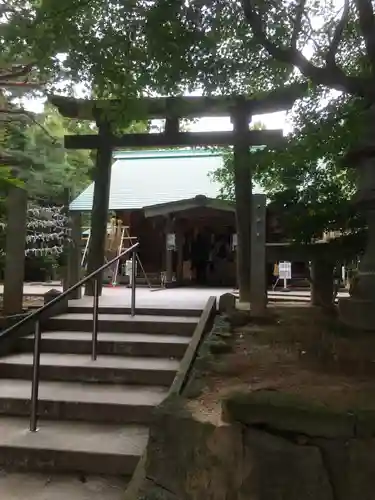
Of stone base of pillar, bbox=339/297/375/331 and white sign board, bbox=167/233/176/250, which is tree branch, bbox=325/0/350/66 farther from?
white sign board, bbox=167/233/176/250

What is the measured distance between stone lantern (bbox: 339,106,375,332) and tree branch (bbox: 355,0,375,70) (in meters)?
0.53

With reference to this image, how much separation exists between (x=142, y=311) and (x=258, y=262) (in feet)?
5.48

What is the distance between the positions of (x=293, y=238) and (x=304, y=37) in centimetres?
229

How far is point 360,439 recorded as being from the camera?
253 cm

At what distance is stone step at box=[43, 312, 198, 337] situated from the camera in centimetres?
545

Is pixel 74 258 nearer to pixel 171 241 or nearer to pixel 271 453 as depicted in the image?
pixel 171 241

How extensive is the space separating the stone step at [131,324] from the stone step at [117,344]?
113mm

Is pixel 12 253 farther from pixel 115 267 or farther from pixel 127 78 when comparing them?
pixel 115 267

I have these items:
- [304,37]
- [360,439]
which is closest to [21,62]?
[304,37]

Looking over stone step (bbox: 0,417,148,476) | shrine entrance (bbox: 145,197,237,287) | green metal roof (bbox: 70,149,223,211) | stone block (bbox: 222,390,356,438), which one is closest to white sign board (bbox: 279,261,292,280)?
shrine entrance (bbox: 145,197,237,287)

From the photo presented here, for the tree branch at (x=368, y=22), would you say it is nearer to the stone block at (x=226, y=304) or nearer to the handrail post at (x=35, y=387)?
the stone block at (x=226, y=304)

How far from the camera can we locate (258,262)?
5.65m

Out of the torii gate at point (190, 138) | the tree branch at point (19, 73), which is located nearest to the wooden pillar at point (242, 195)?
the torii gate at point (190, 138)

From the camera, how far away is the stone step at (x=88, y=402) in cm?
398
